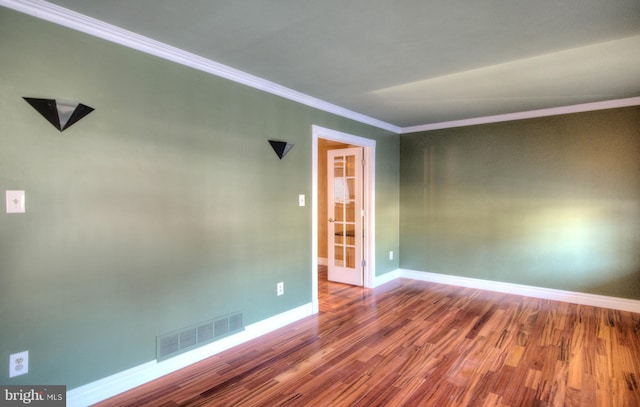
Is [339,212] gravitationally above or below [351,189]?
below

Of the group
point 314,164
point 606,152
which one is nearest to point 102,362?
point 314,164

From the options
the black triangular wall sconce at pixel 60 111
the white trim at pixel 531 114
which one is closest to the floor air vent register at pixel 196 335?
the black triangular wall sconce at pixel 60 111

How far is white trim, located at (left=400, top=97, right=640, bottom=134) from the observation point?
12.5 ft

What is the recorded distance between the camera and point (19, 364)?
6.12 feet

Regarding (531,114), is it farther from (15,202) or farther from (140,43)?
(15,202)

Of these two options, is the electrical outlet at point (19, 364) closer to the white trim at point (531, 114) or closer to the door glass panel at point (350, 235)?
the door glass panel at point (350, 235)

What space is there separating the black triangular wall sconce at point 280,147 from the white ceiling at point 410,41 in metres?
0.58

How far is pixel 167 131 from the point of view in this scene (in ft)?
8.15

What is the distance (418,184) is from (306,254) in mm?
2519

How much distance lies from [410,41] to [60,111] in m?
2.35

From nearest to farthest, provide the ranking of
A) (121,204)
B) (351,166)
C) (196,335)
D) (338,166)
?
(121,204)
(196,335)
(351,166)
(338,166)

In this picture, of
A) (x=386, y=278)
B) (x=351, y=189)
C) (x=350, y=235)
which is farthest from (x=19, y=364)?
(x=386, y=278)

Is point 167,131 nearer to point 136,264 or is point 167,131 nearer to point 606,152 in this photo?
point 136,264
